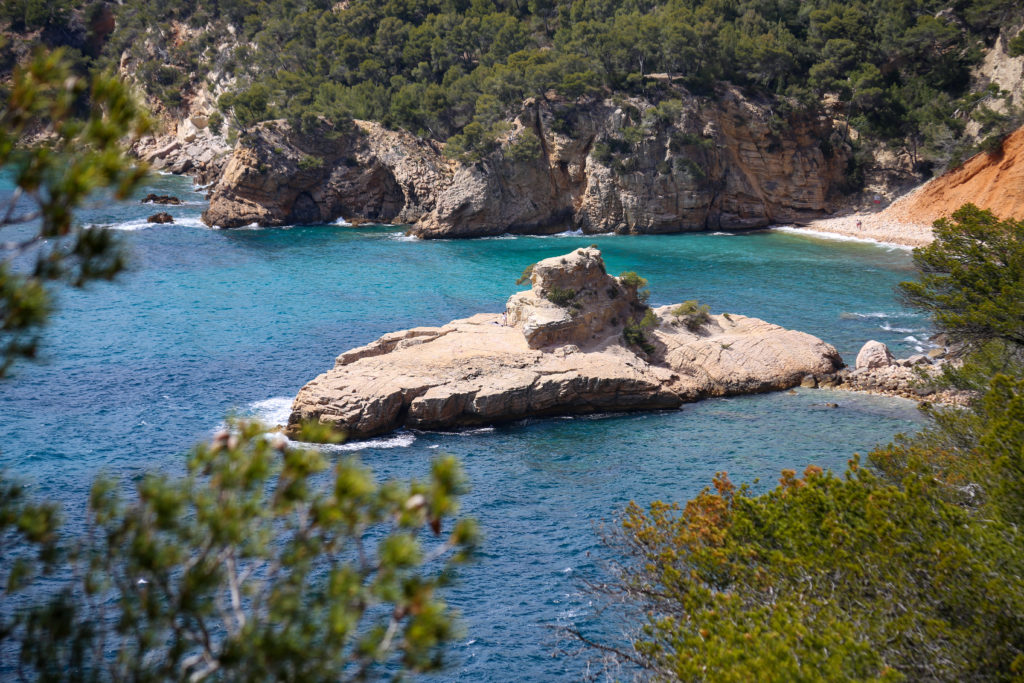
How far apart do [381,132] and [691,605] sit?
224 ft

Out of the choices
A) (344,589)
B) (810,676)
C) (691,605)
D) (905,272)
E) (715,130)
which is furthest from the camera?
(715,130)

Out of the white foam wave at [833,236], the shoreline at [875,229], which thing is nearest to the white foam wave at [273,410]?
the white foam wave at [833,236]

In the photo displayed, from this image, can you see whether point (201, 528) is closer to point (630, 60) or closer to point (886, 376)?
point (886, 376)

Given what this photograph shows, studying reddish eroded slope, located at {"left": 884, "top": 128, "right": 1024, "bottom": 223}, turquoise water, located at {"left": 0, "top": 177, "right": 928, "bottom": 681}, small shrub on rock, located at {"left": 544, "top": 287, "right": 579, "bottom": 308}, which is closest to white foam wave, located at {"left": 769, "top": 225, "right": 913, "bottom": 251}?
turquoise water, located at {"left": 0, "top": 177, "right": 928, "bottom": 681}

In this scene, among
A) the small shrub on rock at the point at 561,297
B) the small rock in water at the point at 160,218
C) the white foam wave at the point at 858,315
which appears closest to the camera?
the small shrub on rock at the point at 561,297

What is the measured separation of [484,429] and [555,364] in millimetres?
4015

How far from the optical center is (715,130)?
66812 mm

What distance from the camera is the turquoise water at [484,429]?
2070 centimetres

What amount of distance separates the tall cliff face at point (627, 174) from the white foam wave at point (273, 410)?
1446 inches

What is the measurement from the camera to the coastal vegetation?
9930 mm

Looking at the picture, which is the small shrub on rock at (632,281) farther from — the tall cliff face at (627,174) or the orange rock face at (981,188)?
the tall cliff face at (627,174)

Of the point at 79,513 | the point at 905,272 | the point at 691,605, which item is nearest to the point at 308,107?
the point at 905,272

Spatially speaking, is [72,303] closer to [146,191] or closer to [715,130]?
[146,191]

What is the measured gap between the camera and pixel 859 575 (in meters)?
11.9
